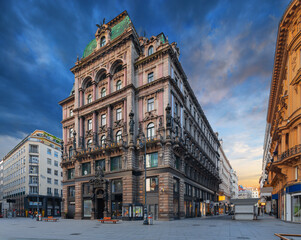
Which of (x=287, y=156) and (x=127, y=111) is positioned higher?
(x=127, y=111)

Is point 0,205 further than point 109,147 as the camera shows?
Yes

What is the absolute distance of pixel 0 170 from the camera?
371 feet

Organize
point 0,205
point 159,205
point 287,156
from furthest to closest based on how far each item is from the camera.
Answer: point 0,205, point 159,205, point 287,156

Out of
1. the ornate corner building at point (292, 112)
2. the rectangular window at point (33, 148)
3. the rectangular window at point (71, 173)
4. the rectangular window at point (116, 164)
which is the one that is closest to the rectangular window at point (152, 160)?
the rectangular window at point (116, 164)

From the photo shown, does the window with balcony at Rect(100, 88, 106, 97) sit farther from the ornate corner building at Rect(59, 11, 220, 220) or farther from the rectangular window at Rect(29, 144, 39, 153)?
the rectangular window at Rect(29, 144, 39, 153)

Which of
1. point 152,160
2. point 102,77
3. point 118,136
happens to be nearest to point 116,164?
point 118,136

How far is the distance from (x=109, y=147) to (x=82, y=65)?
20117 millimetres

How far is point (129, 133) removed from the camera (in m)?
41.2

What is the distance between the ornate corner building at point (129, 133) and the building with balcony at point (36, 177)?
3114cm

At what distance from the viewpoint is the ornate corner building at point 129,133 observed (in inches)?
1523

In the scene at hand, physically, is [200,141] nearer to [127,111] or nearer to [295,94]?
[127,111]

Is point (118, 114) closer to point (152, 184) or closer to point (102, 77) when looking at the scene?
point (102, 77)

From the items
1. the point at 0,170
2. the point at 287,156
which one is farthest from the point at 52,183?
the point at 287,156

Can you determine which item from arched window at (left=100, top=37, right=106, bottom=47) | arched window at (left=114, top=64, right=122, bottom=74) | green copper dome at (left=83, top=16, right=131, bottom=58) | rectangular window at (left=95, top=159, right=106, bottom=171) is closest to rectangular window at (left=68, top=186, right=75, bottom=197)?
rectangular window at (left=95, top=159, right=106, bottom=171)
